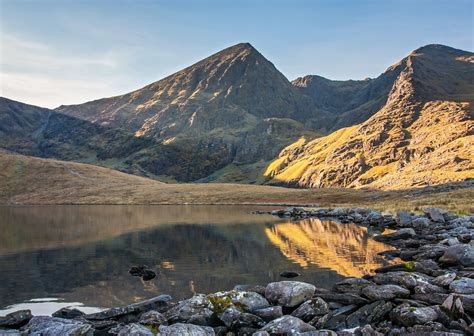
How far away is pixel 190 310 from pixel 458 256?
17.8 m

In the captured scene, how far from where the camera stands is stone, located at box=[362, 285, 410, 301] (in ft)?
59.0

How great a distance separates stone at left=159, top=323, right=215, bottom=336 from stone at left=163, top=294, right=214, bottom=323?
66.0 inches

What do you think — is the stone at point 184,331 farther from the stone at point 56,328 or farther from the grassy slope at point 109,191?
the grassy slope at point 109,191

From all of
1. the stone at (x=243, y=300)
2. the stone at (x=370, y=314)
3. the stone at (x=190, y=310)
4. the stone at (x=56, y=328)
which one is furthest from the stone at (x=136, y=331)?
the stone at (x=370, y=314)

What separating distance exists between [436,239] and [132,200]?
126m

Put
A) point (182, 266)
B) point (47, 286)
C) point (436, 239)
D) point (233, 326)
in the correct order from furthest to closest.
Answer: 1. point (436, 239)
2. point (182, 266)
3. point (47, 286)
4. point (233, 326)

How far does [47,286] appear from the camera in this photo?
84.0 feet

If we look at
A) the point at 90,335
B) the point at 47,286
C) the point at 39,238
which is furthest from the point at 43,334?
the point at 39,238

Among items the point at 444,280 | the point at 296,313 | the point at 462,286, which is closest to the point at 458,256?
the point at 444,280

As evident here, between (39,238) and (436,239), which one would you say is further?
(39,238)

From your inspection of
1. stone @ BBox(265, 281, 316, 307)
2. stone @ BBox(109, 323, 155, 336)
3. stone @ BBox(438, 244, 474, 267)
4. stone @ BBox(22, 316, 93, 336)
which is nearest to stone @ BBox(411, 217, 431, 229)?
stone @ BBox(438, 244, 474, 267)

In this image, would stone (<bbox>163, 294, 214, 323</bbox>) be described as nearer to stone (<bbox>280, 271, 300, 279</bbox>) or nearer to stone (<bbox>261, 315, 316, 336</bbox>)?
stone (<bbox>261, 315, 316, 336</bbox>)

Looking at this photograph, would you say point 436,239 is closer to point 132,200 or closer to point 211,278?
point 211,278

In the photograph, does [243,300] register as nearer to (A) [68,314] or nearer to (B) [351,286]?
(B) [351,286]
